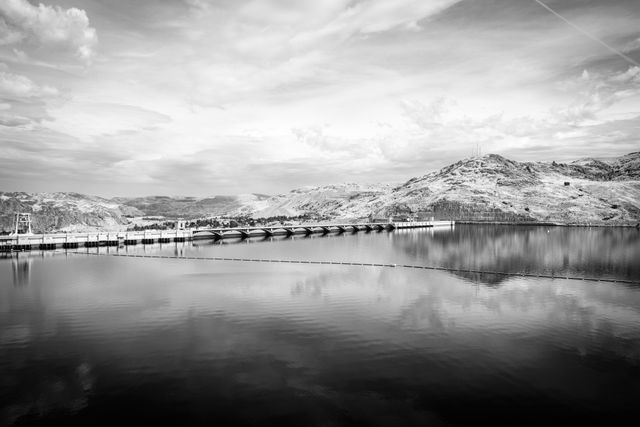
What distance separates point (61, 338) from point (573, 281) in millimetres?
60410

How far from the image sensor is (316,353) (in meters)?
28.4

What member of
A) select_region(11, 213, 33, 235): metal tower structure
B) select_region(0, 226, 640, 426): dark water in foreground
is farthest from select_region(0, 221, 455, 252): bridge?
select_region(0, 226, 640, 426): dark water in foreground

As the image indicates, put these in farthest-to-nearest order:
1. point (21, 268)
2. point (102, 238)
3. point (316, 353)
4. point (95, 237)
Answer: point (102, 238)
point (95, 237)
point (21, 268)
point (316, 353)

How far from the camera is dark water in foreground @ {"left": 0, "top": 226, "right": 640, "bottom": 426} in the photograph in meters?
20.8

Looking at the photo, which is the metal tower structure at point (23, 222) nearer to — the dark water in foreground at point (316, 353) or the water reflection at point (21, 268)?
the water reflection at point (21, 268)

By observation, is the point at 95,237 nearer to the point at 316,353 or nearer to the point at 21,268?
the point at 21,268

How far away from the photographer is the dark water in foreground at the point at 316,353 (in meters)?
20.8

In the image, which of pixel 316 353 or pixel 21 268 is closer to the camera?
pixel 316 353

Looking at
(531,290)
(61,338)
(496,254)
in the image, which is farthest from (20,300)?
(496,254)

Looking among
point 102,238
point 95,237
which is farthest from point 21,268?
point 102,238

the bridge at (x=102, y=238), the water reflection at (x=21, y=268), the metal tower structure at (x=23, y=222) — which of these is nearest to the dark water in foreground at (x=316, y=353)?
the water reflection at (x=21, y=268)

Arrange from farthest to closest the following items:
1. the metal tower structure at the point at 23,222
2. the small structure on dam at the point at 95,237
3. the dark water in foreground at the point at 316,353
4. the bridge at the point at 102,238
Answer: the metal tower structure at the point at 23,222 < the small structure on dam at the point at 95,237 < the bridge at the point at 102,238 < the dark water in foreground at the point at 316,353

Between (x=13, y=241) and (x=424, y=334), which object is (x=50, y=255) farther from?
(x=424, y=334)

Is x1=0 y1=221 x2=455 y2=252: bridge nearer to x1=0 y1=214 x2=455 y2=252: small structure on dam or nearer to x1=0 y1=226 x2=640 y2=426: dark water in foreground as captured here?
x1=0 y1=214 x2=455 y2=252: small structure on dam
